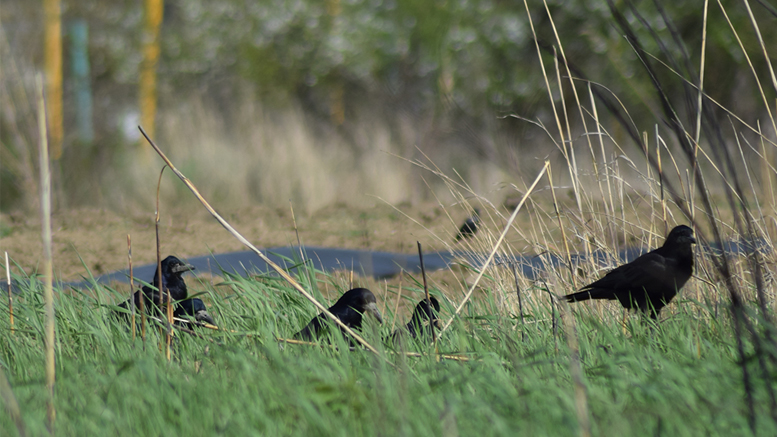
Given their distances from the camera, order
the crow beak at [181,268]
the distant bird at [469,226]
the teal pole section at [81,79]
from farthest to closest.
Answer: the teal pole section at [81,79] < the distant bird at [469,226] < the crow beak at [181,268]

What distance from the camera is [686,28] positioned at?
1177 cm

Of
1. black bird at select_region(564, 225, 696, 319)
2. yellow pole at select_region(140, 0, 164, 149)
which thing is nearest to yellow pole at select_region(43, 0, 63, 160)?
yellow pole at select_region(140, 0, 164, 149)

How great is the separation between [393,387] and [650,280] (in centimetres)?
143

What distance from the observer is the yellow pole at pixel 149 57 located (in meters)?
14.3

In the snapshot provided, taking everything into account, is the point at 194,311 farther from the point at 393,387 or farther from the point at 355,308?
the point at 393,387

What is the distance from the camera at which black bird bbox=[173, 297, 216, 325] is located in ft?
8.87

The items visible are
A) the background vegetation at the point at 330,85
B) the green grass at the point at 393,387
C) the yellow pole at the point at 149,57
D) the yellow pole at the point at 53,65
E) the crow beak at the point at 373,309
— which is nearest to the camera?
the green grass at the point at 393,387

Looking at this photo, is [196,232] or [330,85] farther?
[330,85]

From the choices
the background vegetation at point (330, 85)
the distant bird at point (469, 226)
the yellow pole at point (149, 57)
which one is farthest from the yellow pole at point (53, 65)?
the distant bird at point (469, 226)

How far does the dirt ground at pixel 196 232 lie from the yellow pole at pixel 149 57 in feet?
26.8

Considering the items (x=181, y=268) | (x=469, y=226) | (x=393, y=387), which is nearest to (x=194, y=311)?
(x=181, y=268)

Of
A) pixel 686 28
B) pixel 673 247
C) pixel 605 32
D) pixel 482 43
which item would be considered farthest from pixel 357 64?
pixel 673 247

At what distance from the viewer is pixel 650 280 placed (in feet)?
8.84

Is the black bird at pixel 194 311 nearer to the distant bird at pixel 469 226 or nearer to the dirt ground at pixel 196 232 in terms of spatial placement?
the distant bird at pixel 469 226
